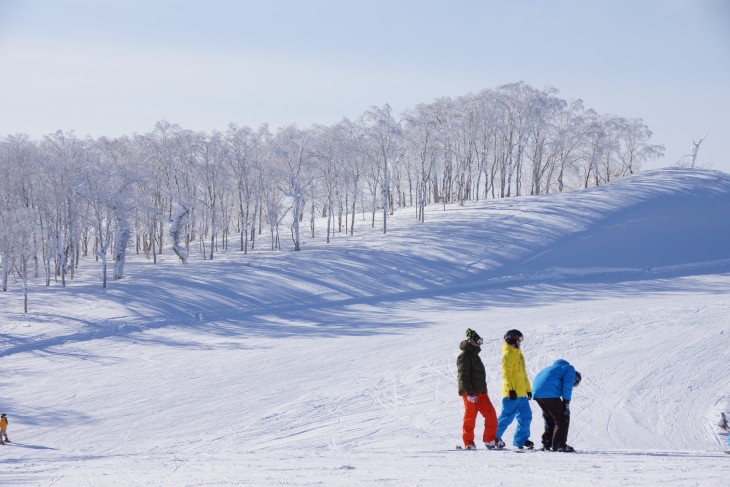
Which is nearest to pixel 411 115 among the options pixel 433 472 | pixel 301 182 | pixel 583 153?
pixel 301 182

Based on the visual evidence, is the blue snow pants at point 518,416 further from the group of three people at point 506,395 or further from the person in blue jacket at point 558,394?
the person in blue jacket at point 558,394

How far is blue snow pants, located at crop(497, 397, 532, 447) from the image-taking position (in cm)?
959

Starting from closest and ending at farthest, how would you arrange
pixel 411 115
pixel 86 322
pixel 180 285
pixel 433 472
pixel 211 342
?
pixel 433 472, pixel 211 342, pixel 86 322, pixel 180 285, pixel 411 115

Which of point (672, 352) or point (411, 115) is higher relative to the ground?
point (411, 115)

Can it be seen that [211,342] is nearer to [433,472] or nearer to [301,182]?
[433,472]

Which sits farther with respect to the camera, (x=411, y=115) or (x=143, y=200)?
(x=411, y=115)

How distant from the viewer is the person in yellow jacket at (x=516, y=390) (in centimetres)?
957

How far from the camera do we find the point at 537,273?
39.4 meters

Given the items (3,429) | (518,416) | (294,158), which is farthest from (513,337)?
(294,158)

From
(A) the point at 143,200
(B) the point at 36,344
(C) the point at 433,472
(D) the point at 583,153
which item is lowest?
(B) the point at 36,344

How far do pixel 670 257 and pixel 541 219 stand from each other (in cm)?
1107

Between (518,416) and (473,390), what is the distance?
85 cm

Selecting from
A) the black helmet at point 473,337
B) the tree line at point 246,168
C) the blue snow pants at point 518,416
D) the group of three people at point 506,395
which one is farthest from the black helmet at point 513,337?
the tree line at point 246,168

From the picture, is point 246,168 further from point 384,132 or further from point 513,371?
point 513,371
